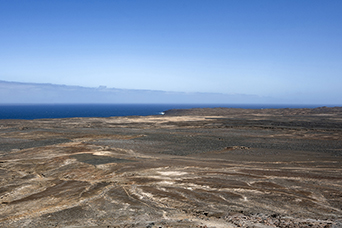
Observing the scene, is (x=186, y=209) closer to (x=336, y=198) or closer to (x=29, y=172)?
(x=336, y=198)

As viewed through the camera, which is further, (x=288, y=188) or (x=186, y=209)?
(x=288, y=188)

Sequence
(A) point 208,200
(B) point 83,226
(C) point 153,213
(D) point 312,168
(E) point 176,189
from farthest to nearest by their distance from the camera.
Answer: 1. (D) point 312,168
2. (E) point 176,189
3. (A) point 208,200
4. (C) point 153,213
5. (B) point 83,226

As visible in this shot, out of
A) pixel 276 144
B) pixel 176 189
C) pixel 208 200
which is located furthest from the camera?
pixel 276 144

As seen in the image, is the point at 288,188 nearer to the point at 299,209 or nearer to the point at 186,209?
the point at 299,209

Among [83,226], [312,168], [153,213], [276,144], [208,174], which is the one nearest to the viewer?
[83,226]

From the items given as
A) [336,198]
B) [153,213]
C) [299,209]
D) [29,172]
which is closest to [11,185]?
[29,172]

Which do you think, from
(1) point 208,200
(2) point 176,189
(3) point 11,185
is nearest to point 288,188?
(1) point 208,200

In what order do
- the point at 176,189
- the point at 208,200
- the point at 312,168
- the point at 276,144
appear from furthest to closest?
1. the point at 276,144
2. the point at 312,168
3. the point at 176,189
4. the point at 208,200

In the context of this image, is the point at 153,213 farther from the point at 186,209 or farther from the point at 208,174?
the point at 208,174

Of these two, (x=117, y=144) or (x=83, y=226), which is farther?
(x=117, y=144)
